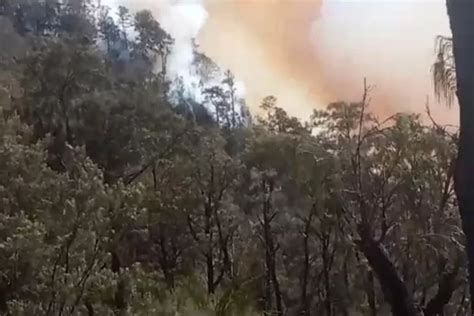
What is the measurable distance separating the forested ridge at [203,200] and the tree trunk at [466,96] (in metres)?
1.01

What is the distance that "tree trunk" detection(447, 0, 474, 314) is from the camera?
116 cm

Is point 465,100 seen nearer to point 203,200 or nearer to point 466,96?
point 466,96

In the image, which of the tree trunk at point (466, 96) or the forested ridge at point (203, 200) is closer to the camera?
the tree trunk at point (466, 96)

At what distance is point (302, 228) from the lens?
388 inches

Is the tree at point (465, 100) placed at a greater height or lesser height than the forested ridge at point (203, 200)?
lesser

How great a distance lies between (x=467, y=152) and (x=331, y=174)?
5.89 meters

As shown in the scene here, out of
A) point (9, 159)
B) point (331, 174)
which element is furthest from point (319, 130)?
point (9, 159)

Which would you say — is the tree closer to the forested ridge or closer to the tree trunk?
the tree trunk

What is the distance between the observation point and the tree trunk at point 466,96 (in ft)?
3.80

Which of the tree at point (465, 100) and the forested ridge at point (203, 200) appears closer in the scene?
the tree at point (465, 100)

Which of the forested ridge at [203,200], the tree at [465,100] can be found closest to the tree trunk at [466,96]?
the tree at [465,100]

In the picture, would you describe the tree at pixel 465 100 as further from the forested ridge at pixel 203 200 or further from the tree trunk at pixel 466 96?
the forested ridge at pixel 203 200

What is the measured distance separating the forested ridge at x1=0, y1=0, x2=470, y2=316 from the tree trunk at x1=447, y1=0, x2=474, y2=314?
1010 millimetres

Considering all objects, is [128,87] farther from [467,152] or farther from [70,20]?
[467,152]
